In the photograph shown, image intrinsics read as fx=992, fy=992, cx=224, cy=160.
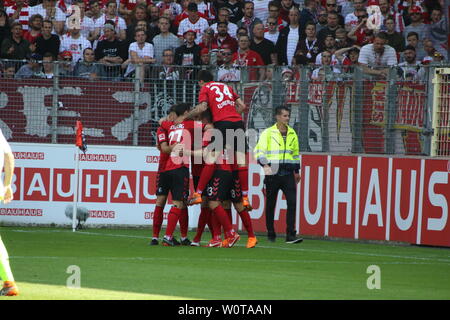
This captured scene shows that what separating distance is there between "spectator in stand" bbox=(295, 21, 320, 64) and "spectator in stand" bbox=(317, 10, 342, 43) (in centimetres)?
13

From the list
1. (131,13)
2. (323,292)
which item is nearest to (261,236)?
(131,13)

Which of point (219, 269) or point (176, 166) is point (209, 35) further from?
point (219, 269)

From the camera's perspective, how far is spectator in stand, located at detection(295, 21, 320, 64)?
835 inches

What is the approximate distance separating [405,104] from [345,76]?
1.28 meters

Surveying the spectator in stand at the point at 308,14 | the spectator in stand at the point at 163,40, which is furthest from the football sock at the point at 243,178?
the spectator in stand at the point at 308,14

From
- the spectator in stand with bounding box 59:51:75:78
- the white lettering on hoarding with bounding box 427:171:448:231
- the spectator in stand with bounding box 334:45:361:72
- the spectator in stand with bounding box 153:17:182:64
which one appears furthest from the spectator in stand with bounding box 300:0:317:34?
the white lettering on hoarding with bounding box 427:171:448:231

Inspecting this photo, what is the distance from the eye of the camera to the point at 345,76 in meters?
18.0

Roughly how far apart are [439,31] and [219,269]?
11.6 m

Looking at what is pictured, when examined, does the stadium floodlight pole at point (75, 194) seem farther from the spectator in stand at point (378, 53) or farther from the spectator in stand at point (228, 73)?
the spectator in stand at point (378, 53)

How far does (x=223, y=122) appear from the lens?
632 inches

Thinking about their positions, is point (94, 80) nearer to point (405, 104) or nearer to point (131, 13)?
point (131, 13)

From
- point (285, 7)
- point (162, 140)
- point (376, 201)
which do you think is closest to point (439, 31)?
point (285, 7)

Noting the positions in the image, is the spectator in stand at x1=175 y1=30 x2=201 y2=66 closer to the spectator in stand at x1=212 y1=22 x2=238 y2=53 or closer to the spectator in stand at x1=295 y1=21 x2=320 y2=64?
the spectator in stand at x1=212 y1=22 x2=238 y2=53

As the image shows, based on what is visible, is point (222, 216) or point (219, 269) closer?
point (219, 269)
